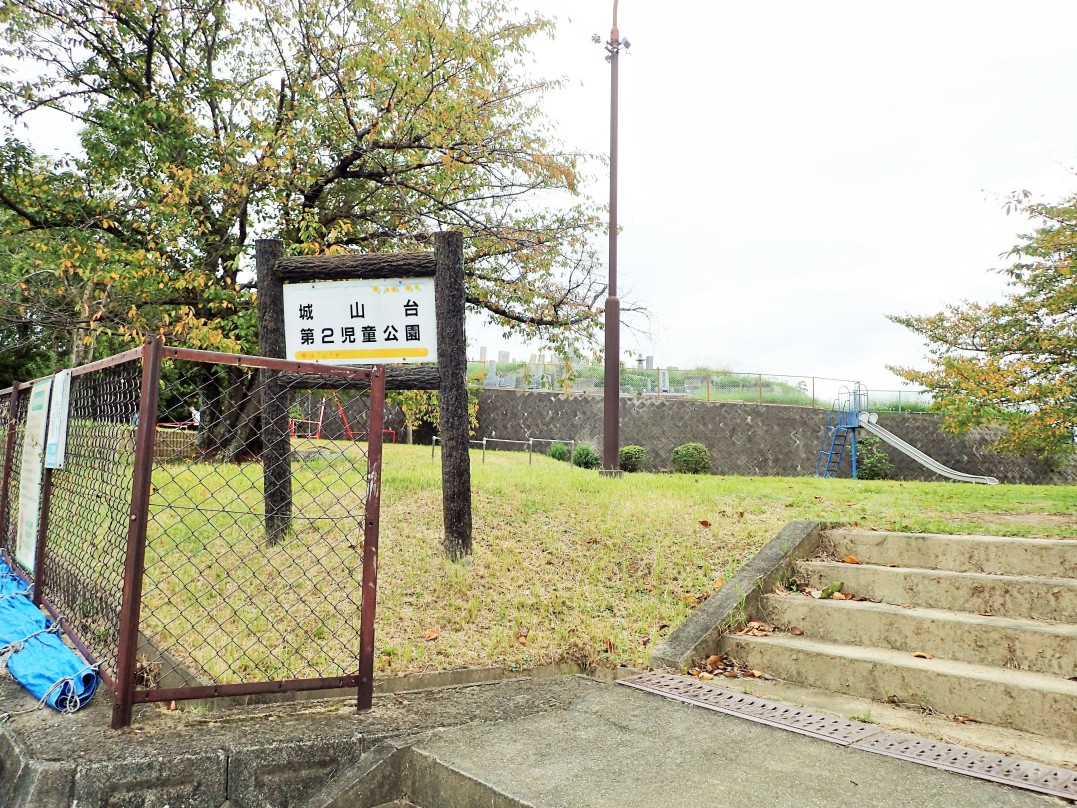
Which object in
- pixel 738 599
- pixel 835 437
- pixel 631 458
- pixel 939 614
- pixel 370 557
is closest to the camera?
pixel 370 557

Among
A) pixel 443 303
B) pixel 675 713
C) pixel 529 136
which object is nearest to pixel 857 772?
pixel 675 713

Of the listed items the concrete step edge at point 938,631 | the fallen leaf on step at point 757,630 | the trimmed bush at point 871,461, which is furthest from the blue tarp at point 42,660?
the trimmed bush at point 871,461

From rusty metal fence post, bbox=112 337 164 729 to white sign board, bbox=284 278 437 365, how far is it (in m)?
2.58

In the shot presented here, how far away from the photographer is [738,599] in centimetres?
432

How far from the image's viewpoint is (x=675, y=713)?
3.23 metres

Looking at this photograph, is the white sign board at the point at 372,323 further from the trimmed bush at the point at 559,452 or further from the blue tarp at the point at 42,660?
the trimmed bush at the point at 559,452

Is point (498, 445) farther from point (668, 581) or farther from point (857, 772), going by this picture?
point (857, 772)

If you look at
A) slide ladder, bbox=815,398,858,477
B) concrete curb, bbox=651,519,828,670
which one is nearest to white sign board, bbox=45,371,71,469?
concrete curb, bbox=651,519,828,670

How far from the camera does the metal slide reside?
17.8m

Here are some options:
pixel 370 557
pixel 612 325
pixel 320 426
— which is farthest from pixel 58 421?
pixel 320 426

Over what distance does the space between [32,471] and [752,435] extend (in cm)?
1763

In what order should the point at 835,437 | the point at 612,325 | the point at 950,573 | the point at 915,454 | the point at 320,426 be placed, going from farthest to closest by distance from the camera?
1. the point at 835,437
2. the point at 915,454
3. the point at 320,426
4. the point at 612,325
5. the point at 950,573

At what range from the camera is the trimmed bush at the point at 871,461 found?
18.0 meters

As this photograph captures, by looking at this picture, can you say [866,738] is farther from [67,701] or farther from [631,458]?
[631,458]
